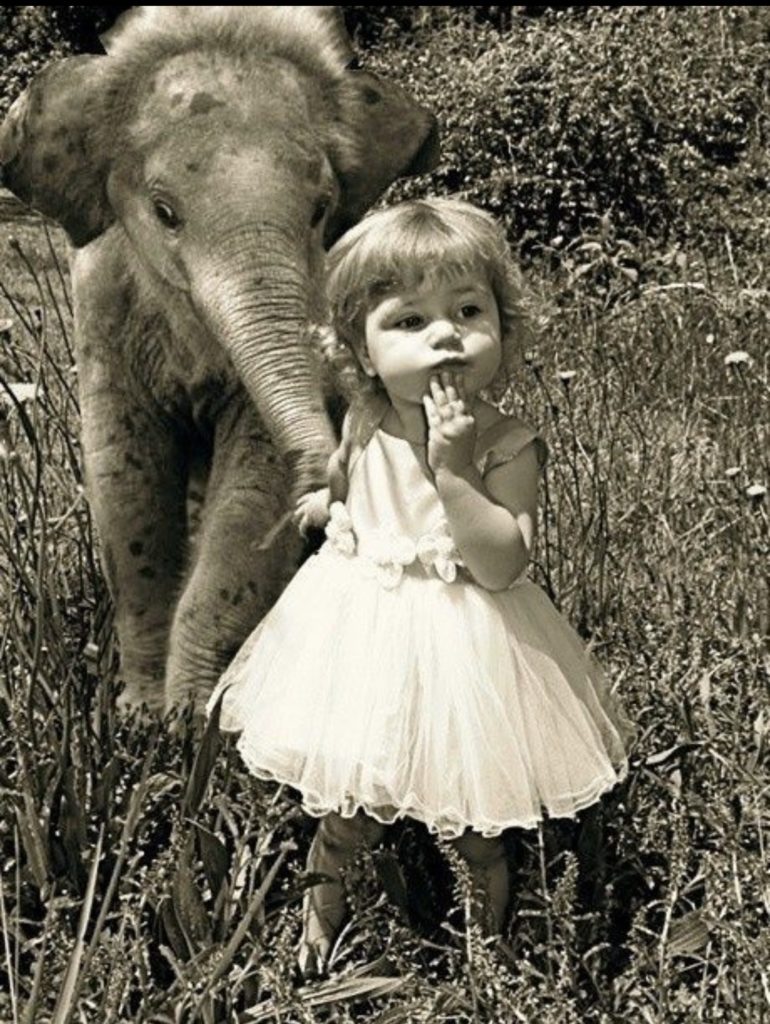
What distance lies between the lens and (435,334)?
2406 millimetres

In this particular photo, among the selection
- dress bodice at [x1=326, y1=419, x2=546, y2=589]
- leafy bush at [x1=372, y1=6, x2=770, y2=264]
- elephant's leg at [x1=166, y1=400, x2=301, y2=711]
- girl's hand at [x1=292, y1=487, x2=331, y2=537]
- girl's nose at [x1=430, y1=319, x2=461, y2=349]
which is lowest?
leafy bush at [x1=372, y1=6, x2=770, y2=264]

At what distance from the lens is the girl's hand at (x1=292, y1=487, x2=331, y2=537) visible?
2.66 metres

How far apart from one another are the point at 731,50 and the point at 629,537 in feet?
24.2

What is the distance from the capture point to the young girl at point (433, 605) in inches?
94.5

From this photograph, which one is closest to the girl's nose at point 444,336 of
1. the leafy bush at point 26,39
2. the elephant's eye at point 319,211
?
the elephant's eye at point 319,211

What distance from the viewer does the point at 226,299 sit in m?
2.75

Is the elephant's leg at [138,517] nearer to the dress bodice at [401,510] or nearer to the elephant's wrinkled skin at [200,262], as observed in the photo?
the elephant's wrinkled skin at [200,262]

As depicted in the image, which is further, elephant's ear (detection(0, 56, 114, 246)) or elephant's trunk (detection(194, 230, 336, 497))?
elephant's ear (detection(0, 56, 114, 246))

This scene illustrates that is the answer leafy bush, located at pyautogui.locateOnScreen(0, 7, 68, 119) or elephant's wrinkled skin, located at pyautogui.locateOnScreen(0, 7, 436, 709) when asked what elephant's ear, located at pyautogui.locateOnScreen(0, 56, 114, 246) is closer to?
elephant's wrinkled skin, located at pyautogui.locateOnScreen(0, 7, 436, 709)

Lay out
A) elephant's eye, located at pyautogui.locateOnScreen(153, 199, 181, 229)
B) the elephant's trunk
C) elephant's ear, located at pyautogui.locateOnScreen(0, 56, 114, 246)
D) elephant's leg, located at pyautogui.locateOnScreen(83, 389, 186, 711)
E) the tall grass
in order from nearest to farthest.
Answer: the tall grass, the elephant's trunk, elephant's eye, located at pyautogui.locateOnScreen(153, 199, 181, 229), elephant's ear, located at pyautogui.locateOnScreen(0, 56, 114, 246), elephant's leg, located at pyautogui.locateOnScreen(83, 389, 186, 711)

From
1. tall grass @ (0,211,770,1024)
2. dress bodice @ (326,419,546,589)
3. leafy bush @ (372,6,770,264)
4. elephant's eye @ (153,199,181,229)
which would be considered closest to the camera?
tall grass @ (0,211,770,1024)

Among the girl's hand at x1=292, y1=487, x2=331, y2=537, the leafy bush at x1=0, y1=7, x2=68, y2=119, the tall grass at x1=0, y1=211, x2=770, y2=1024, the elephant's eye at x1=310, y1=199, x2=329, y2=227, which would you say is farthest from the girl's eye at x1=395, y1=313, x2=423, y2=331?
the leafy bush at x1=0, y1=7, x2=68, y2=119

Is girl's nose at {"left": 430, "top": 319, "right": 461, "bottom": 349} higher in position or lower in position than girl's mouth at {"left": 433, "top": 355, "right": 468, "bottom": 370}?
higher

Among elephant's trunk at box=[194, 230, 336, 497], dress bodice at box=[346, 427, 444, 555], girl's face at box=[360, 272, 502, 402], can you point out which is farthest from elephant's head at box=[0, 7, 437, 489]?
girl's face at box=[360, 272, 502, 402]
